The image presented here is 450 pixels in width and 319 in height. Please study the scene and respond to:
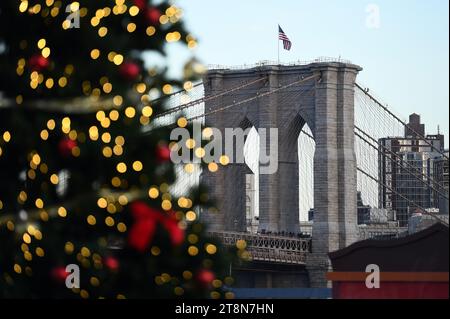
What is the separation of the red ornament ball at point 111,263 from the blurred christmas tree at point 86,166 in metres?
0.02

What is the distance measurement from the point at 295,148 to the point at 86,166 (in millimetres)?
53242

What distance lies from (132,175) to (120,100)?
0.75m

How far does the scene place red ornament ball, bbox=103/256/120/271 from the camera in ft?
45.7

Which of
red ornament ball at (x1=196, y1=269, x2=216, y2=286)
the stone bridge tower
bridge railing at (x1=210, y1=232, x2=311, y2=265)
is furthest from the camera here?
the stone bridge tower

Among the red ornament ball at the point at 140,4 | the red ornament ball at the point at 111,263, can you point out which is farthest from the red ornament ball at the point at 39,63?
the red ornament ball at the point at 111,263

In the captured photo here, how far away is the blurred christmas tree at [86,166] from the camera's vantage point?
46.1 feet

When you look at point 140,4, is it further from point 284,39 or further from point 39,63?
point 284,39

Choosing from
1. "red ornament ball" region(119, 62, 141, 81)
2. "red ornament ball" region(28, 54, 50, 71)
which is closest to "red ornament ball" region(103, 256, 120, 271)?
"red ornament ball" region(119, 62, 141, 81)

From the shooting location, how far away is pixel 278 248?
62719mm

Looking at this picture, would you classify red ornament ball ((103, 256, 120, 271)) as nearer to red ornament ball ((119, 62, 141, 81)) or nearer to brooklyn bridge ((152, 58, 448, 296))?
red ornament ball ((119, 62, 141, 81))

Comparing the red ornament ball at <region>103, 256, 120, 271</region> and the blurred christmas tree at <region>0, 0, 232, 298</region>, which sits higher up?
the blurred christmas tree at <region>0, 0, 232, 298</region>

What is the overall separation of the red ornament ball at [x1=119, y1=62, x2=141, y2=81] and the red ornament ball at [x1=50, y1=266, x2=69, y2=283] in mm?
2000

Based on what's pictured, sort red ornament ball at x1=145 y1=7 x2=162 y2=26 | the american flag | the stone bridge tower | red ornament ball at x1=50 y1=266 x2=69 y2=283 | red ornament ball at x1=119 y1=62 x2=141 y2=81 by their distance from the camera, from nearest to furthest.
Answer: red ornament ball at x1=50 y1=266 x2=69 y2=283
red ornament ball at x1=119 y1=62 x2=141 y2=81
red ornament ball at x1=145 y1=7 x2=162 y2=26
the american flag
the stone bridge tower

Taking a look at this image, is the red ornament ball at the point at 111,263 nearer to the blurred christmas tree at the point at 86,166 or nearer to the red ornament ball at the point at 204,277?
the blurred christmas tree at the point at 86,166
